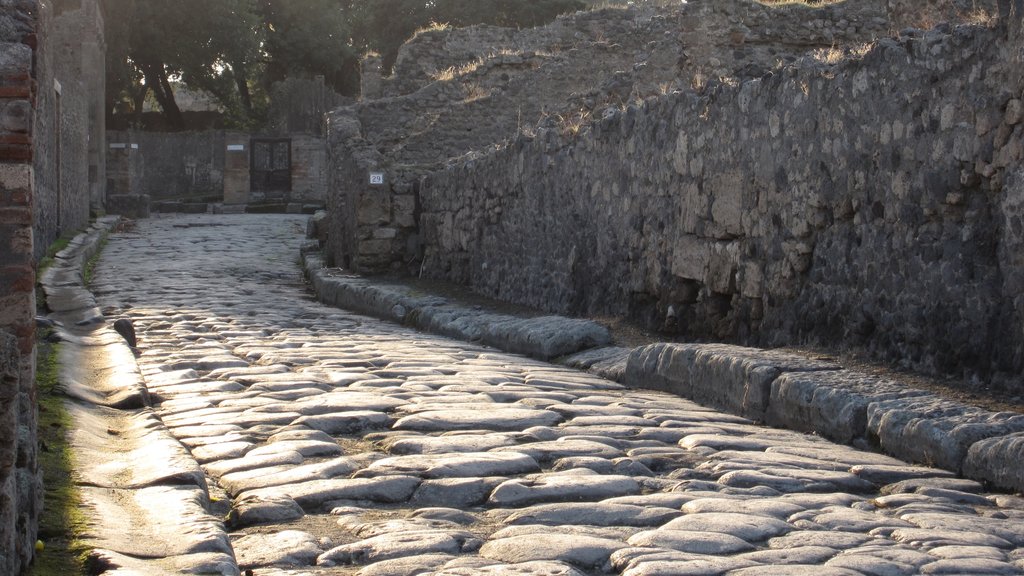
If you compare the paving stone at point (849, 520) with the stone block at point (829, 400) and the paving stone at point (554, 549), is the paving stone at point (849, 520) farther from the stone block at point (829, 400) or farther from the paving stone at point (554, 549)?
the stone block at point (829, 400)

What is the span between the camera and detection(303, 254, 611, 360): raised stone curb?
28.3ft

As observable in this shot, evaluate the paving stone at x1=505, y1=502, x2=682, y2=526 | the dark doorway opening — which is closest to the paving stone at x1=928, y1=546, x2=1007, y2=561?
the paving stone at x1=505, y1=502, x2=682, y2=526

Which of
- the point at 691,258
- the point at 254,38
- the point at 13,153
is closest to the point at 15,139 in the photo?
the point at 13,153

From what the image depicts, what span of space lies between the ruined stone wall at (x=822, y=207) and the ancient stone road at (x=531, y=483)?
3.30 ft

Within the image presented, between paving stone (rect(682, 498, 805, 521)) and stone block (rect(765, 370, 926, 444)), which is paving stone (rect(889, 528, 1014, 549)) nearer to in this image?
paving stone (rect(682, 498, 805, 521))

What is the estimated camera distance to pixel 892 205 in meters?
6.05

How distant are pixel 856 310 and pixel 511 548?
11.5 ft

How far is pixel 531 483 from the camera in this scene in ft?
13.8

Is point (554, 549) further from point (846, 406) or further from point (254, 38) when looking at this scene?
point (254, 38)

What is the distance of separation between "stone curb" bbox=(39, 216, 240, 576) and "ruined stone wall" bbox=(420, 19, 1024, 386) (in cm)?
347

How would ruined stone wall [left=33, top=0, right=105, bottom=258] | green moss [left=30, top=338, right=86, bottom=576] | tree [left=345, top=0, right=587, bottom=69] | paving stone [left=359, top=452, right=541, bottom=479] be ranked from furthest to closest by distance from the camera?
tree [left=345, top=0, right=587, bottom=69]
ruined stone wall [left=33, top=0, right=105, bottom=258]
paving stone [left=359, top=452, right=541, bottom=479]
green moss [left=30, top=338, right=86, bottom=576]

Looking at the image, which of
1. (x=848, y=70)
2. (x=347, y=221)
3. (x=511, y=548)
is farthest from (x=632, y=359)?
(x=347, y=221)

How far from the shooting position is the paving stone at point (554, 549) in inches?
129

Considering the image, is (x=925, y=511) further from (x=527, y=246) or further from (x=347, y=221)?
(x=347, y=221)
